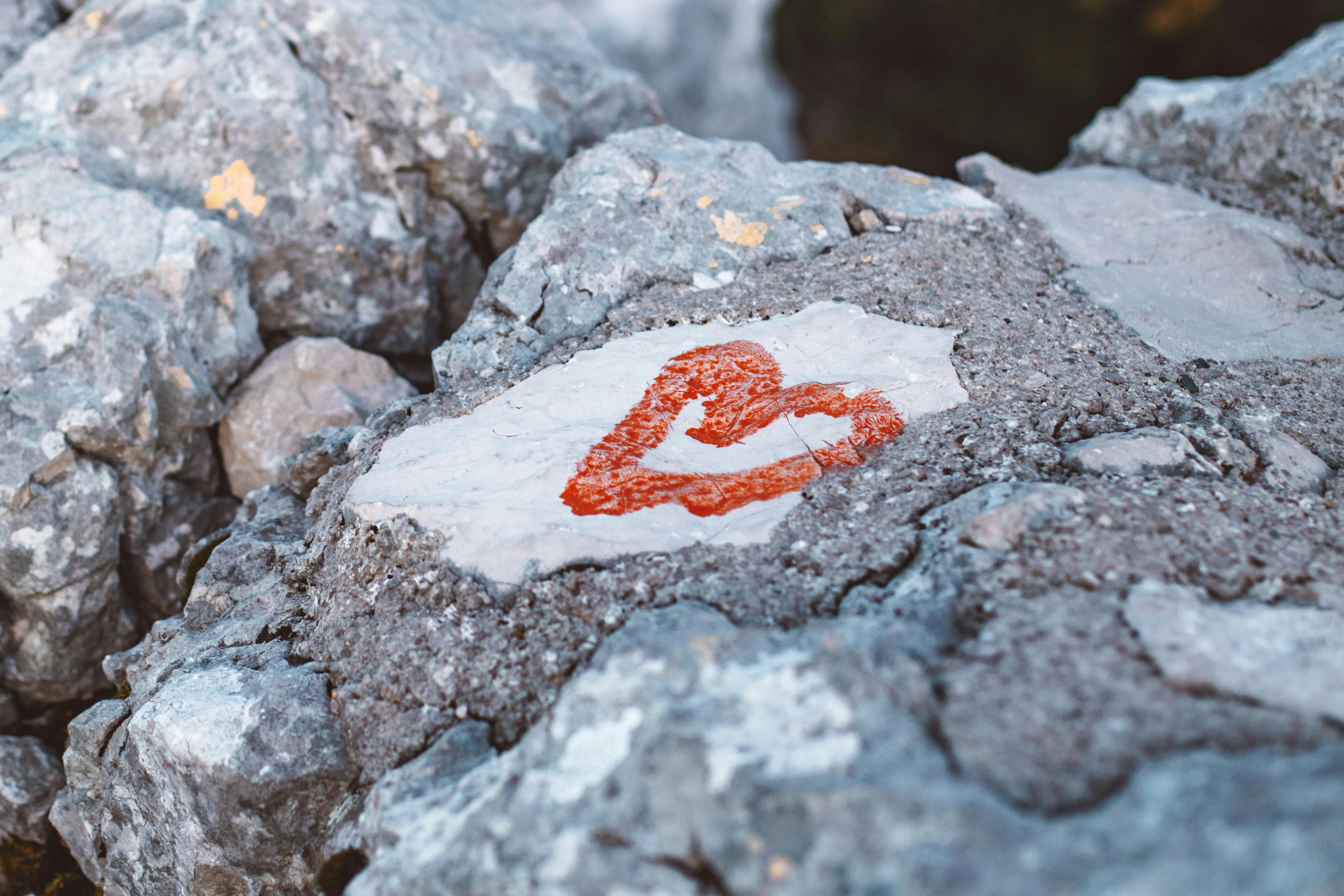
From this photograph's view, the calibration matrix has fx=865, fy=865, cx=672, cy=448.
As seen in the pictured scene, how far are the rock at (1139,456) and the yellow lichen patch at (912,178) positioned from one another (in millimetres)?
1208

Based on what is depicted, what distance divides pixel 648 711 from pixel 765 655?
17 centimetres

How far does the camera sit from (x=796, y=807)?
0.94m

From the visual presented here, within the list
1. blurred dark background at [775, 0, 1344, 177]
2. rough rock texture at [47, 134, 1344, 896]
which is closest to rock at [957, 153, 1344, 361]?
rough rock texture at [47, 134, 1344, 896]

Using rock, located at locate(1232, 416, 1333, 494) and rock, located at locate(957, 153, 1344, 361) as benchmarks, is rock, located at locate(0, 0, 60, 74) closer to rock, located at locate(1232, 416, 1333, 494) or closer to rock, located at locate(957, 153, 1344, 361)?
rock, located at locate(957, 153, 1344, 361)

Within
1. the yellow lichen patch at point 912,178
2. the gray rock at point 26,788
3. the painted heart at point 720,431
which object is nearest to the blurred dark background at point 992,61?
the yellow lichen patch at point 912,178

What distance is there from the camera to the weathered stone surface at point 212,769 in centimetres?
147

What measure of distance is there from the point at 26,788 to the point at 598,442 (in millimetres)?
1612

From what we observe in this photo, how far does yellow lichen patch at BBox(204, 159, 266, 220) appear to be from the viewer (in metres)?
2.59

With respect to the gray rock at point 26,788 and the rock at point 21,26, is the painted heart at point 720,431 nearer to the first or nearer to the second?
the gray rock at point 26,788

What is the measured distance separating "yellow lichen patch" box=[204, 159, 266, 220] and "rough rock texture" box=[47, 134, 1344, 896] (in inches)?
35.8

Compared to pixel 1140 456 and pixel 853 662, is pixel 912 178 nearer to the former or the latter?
pixel 1140 456

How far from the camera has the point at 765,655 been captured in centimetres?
114

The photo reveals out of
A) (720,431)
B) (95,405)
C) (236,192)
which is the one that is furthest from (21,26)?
(720,431)

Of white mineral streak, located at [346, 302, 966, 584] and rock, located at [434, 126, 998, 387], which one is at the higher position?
A: rock, located at [434, 126, 998, 387]
